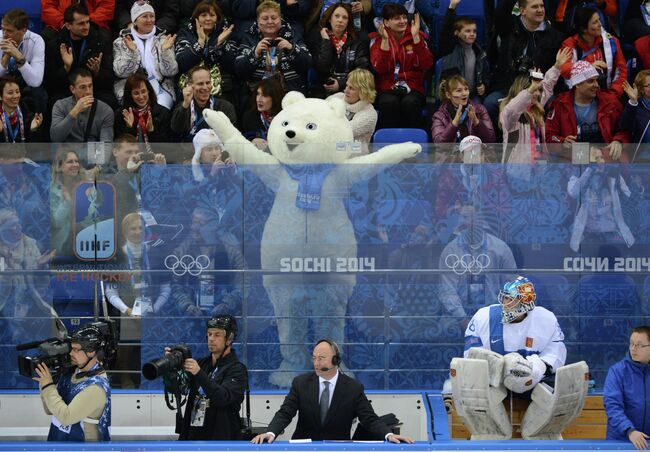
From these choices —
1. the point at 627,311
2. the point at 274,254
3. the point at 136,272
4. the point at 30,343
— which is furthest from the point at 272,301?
the point at 627,311

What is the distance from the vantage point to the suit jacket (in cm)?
927

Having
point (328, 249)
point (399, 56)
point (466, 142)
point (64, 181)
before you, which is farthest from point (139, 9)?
point (466, 142)

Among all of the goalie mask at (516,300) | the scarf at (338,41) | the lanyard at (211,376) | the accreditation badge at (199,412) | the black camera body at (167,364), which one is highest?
the scarf at (338,41)

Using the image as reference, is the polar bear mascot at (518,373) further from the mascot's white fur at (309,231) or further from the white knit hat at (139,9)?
the white knit hat at (139,9)

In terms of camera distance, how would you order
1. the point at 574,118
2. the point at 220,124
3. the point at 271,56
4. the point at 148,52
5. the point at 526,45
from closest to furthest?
the point at 220,124, the point at 574,118, the point at 271,56, the point at 148,52, the point at 526,45

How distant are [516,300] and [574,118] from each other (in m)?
2.98

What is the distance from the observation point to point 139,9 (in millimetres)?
12523

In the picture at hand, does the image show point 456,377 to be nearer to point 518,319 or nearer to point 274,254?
point 518,319

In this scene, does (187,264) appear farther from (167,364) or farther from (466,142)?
(466,142)

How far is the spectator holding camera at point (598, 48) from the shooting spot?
1259 centimetres

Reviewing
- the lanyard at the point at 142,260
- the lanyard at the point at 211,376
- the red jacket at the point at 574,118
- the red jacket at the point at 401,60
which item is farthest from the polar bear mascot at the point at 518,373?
the red jacket at the point at 401,60

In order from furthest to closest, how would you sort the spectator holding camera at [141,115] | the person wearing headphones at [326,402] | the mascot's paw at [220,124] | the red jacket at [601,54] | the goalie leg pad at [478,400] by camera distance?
the red jacket at [601,54] < the spectator holding camera at [141,115] < the mascot's paw at [220,124] < the person wearing headphones at [326,402] < the goalie leg pad at [478,400]

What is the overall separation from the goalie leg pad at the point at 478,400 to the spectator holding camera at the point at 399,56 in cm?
365

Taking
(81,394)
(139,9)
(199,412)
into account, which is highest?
(139,9)
